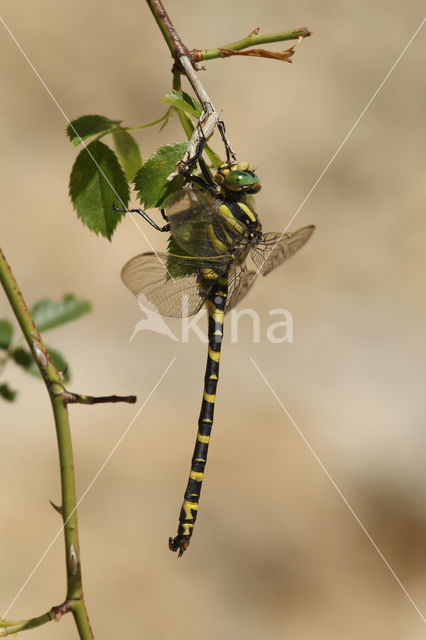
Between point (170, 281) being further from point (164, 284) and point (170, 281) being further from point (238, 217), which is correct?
point (238, 217)

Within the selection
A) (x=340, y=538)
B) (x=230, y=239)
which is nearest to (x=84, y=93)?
(x=340, y=538)

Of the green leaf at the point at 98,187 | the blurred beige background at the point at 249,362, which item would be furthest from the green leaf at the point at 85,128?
the blurred beige background at the point at 249,362

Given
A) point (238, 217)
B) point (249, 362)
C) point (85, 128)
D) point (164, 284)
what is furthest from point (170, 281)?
point (249, 362)

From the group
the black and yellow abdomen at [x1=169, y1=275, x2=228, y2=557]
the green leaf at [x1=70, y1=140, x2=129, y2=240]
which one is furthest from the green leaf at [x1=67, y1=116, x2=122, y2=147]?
the black and yellow abdomen at [x1=169, y1=275, x2=228, y2=557]

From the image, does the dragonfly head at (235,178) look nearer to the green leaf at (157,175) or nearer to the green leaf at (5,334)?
the green leaf at (157,175)

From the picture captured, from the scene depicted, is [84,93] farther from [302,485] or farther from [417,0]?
[302,485]

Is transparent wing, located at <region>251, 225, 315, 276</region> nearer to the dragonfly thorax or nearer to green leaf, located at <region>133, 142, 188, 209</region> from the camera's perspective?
the dragonfly thorax
